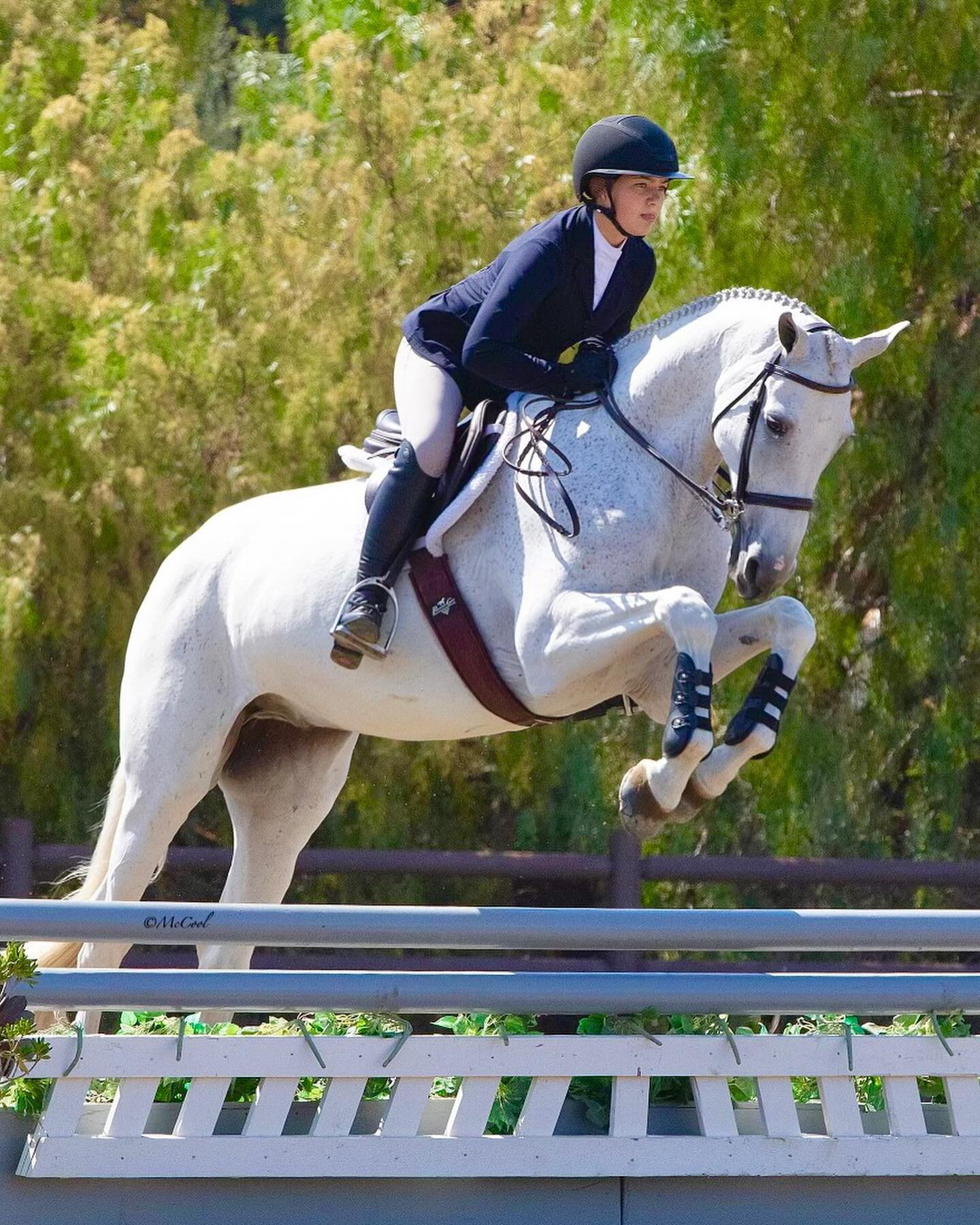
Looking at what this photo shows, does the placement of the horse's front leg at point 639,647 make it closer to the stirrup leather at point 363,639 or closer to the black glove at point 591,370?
the stirrup leather at point 363,639

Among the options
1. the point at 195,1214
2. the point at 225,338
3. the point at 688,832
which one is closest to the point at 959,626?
the point at 688,832

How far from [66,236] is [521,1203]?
21.6 feet

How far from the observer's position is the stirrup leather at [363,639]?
4.45 m

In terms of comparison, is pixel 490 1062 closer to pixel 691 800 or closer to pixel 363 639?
pixel 691 800

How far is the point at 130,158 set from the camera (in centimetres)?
921

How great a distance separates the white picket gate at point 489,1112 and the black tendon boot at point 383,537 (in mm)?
1374

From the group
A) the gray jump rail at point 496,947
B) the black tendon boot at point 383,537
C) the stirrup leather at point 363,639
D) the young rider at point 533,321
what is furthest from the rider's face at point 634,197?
the gray jump rail at point 496,947

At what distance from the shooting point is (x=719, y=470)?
4383 mm

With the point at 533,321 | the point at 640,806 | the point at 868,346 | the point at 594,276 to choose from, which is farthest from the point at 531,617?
the point at 868,346

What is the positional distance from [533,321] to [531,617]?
2.57 ft

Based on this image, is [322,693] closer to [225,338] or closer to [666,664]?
[666,664]

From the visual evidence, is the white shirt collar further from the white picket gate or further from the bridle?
the white picket gate

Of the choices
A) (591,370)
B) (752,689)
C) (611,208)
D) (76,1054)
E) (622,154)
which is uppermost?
(622,154)

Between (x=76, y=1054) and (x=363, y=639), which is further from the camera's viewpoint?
(x=363, y=639)
